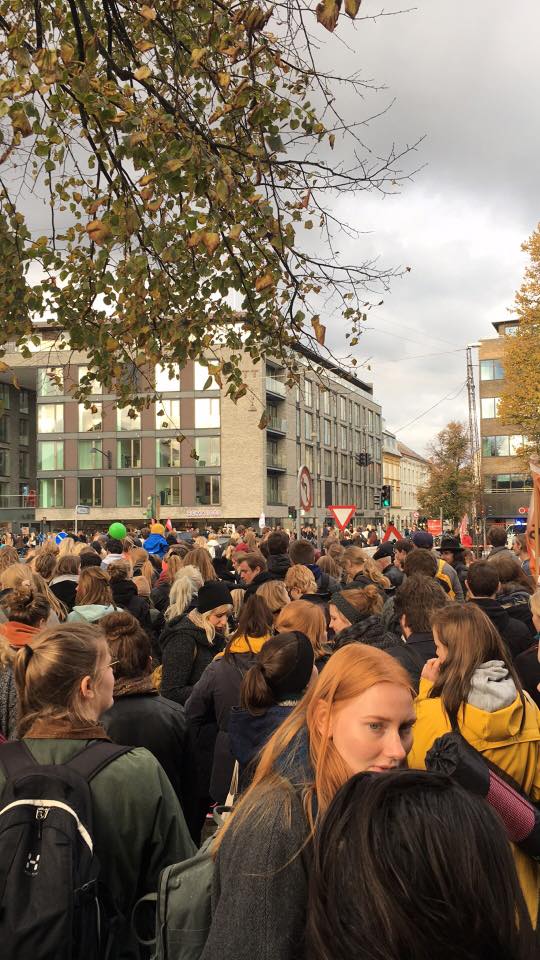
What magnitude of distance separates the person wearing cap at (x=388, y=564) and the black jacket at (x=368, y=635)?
4.46 m

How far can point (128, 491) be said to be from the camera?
215 ft

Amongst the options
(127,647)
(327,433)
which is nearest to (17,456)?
(327,433)

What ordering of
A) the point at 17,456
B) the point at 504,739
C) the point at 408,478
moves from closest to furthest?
the point at 504,739
the point at 17,456
the point at 408,478

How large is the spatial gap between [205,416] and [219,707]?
59.9 m

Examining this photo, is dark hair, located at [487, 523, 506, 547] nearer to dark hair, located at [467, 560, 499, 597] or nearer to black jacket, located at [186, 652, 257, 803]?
dark hair, located at [467, 560, 499, 597]

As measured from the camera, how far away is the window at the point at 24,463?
255ft

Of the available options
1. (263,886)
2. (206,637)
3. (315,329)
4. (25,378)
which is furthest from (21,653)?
(25,378)

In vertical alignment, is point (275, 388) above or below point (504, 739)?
above

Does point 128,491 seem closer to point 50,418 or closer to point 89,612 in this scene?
point 50,418

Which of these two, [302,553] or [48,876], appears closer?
[48,876]

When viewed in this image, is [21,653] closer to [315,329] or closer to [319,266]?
[315,329]

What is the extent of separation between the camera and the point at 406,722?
2.41 m

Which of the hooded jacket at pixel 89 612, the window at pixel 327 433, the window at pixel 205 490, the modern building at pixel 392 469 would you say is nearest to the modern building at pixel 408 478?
the modern building at pixel 392 469

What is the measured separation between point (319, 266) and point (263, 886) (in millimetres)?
6220
